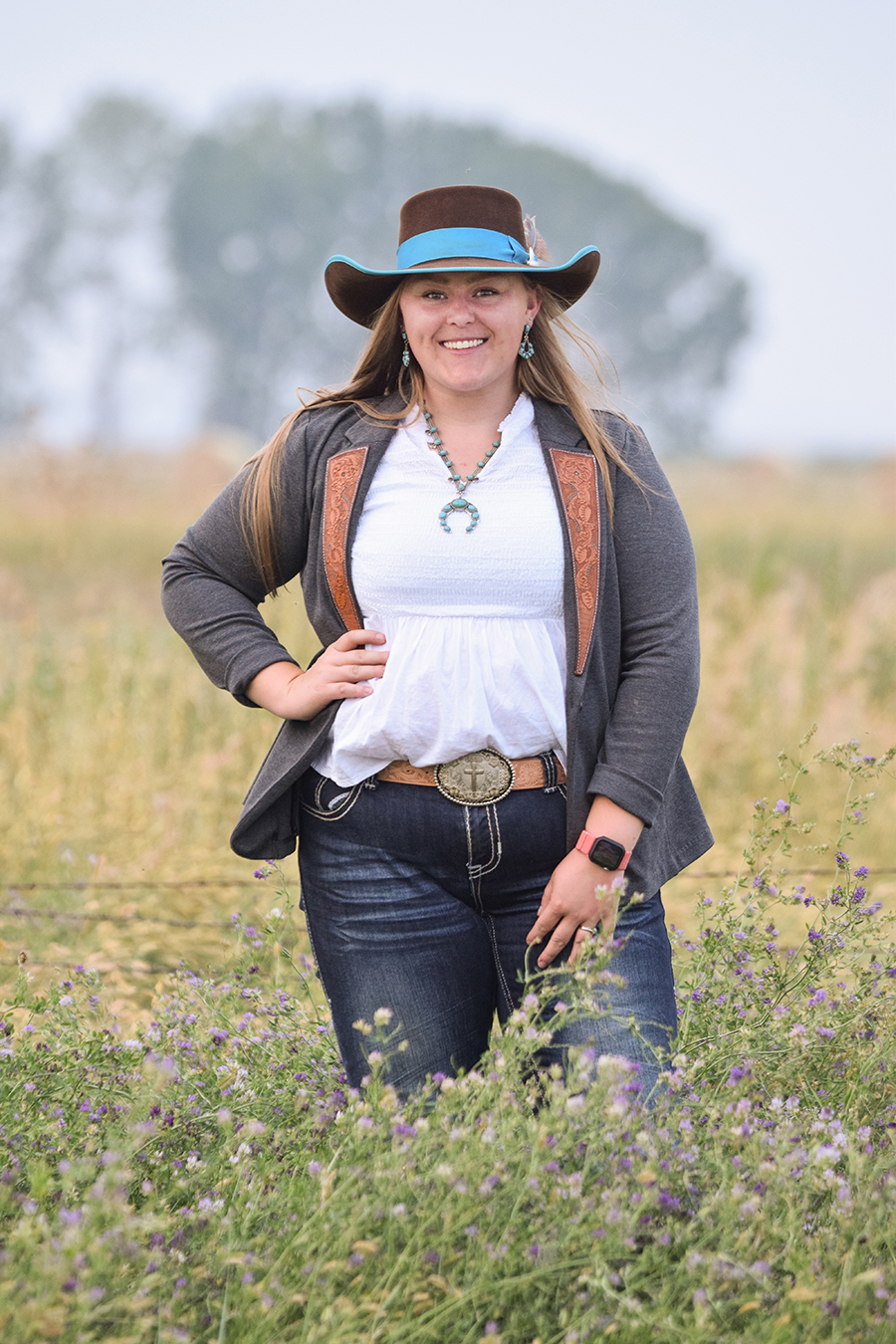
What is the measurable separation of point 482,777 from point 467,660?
21cm

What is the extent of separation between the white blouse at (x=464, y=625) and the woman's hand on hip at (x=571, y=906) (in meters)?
0.22

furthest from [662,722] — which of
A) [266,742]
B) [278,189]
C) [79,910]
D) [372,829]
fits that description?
[278,189]

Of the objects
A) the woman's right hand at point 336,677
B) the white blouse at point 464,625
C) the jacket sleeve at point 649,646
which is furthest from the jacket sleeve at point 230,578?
the jacket sleeve at point 649,646

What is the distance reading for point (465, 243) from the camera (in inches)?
90.8

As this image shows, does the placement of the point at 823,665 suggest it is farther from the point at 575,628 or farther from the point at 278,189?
the point at 278,189

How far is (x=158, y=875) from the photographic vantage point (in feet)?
14.7

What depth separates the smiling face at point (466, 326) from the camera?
2.33 m

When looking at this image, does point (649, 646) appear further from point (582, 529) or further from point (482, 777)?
point (482, 777)

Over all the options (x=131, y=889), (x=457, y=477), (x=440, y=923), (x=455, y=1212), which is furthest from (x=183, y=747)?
(x=455, y=1212)

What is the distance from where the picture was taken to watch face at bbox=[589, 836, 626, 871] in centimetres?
220

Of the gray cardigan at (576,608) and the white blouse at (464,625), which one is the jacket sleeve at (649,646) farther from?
the white blouse at (464,625)

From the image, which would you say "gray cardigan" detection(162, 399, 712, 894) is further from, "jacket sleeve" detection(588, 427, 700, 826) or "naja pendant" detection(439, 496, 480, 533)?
"naja pendant" detection(439, 496, 480, 533)

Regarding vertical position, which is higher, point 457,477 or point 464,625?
point 457,477

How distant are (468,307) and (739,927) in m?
1.34
